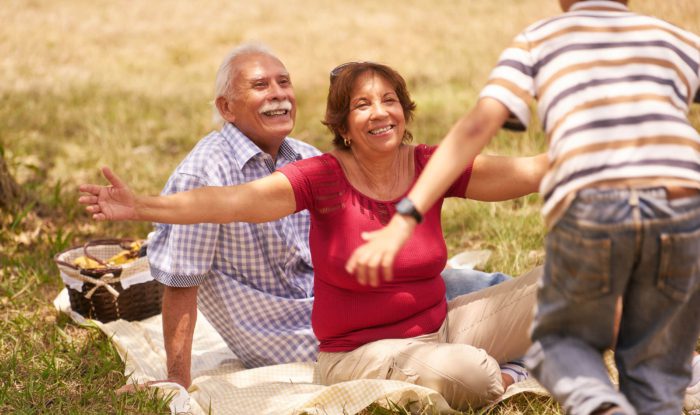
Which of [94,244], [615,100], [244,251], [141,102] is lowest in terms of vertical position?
[94,244]

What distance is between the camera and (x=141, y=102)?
9.96 metres

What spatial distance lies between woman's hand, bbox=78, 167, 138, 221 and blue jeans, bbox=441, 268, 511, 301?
190 cm

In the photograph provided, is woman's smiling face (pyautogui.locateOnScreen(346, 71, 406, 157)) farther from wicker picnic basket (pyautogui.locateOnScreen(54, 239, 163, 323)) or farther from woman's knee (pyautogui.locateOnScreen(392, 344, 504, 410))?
wicker picnic basket (pyautogui.locateOnScreen(54, 239, 163, 323))

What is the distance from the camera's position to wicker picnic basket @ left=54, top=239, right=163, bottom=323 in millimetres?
4684

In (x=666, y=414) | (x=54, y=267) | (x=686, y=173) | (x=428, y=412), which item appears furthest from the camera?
(x=54, y=267)

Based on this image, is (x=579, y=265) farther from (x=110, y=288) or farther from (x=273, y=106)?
(x=110, y=288)

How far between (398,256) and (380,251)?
119 centimetres

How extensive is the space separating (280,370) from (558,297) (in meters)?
1.94

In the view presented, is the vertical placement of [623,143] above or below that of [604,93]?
below

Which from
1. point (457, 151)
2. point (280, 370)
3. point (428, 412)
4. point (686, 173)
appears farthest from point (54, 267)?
point (686, 173)

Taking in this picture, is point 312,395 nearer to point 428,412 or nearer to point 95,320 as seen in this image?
point 428,412

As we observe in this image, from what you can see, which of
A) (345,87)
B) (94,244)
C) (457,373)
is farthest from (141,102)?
(457,373)

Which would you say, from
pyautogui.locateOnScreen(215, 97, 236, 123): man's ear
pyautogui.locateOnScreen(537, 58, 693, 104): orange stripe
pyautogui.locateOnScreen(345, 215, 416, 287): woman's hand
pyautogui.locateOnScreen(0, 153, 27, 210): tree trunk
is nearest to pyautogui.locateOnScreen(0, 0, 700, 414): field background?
pyautogui.locateOnScreen(0, 153, 27, 210): tree trunk

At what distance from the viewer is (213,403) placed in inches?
149
